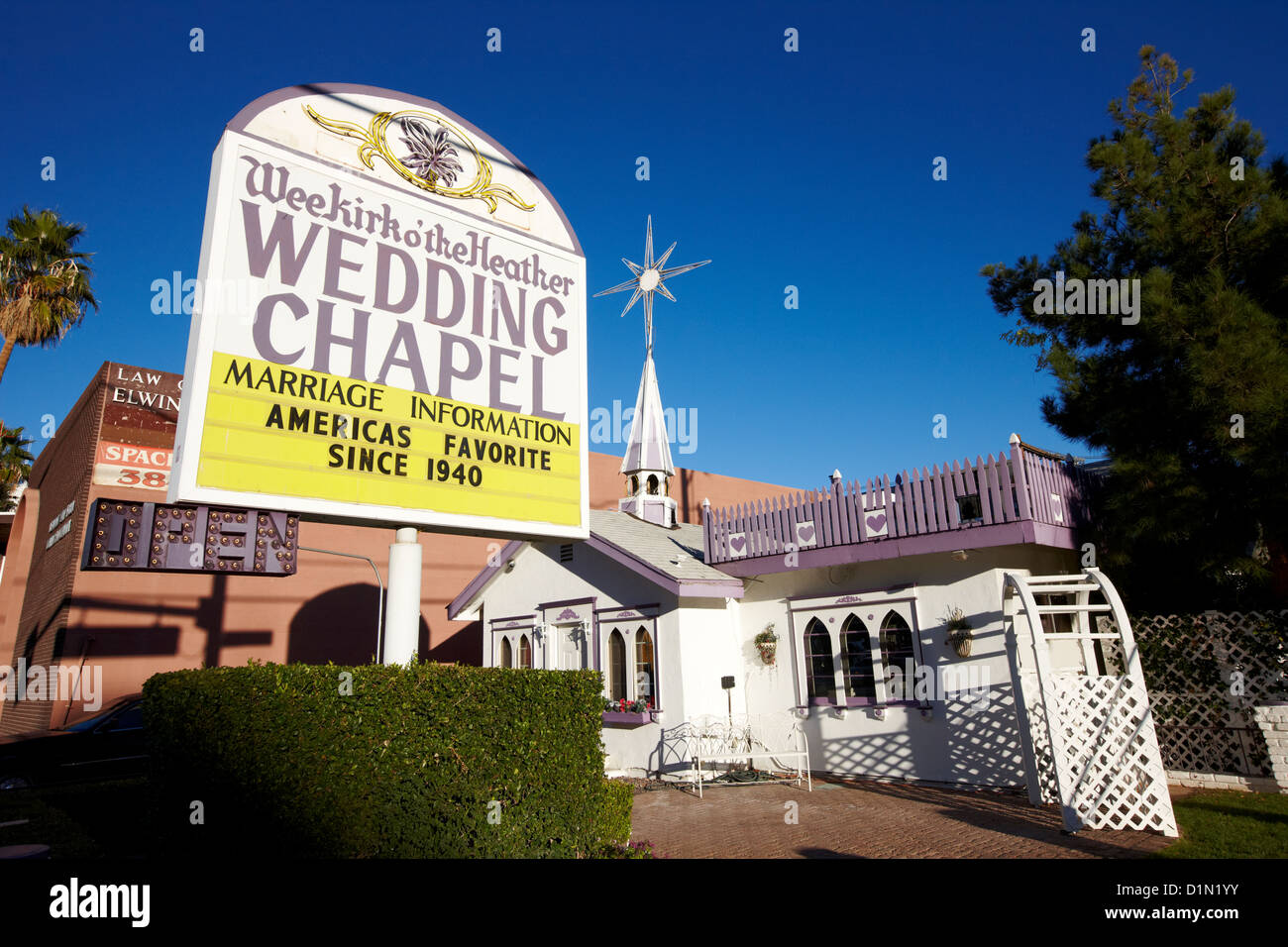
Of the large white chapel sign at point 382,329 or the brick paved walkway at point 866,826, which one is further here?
the brick paved walkway at point 866,826

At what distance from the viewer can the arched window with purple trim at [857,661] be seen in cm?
1230

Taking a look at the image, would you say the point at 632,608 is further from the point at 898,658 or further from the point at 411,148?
the point at 411,148

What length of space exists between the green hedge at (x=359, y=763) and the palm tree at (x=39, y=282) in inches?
572

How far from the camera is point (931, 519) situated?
448 inches

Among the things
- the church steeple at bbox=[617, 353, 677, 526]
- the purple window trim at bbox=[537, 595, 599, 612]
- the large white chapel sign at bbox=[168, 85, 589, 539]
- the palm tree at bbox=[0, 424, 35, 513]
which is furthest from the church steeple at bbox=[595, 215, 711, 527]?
the palm tree at bbox=[0, 424, 35, 513]

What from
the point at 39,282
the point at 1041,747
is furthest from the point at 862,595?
the point at 39,282

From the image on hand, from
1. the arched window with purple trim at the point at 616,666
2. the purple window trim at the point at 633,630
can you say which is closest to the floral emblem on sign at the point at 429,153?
the purple window trim at the point at 633,630

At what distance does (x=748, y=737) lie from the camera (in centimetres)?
1345

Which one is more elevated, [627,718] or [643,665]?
[643,665]

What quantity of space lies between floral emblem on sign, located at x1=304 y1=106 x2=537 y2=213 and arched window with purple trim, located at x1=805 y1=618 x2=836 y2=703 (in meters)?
8.69

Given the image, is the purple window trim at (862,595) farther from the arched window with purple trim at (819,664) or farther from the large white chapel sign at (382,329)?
the large white chapel sign at (382,329)

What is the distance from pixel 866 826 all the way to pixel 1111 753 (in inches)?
111
